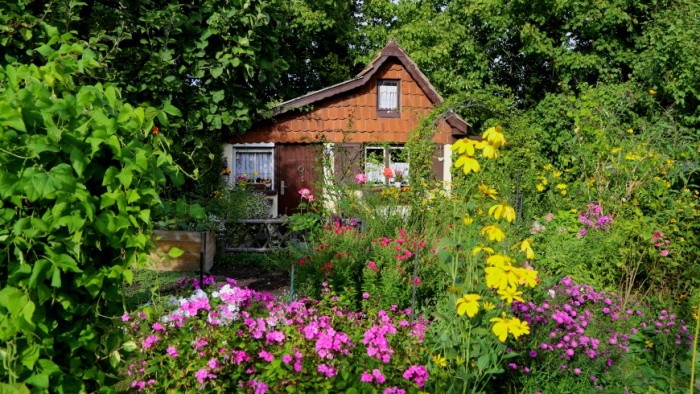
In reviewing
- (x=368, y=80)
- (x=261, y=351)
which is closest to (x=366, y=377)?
(x=261, y=351)

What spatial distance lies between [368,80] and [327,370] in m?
12.3

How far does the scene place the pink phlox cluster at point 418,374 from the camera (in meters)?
2.37

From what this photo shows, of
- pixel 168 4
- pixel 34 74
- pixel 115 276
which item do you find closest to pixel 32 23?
pixel 168 4

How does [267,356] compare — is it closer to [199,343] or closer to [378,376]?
[199,343]

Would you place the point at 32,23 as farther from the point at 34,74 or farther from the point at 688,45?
the point at 688,45

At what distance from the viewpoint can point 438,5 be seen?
19812 mm

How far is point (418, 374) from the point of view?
2.40 m

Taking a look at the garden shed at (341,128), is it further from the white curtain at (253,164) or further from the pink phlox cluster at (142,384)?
the pink phlox cluster at (142,384)

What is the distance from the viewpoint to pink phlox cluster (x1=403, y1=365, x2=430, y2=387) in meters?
2.37

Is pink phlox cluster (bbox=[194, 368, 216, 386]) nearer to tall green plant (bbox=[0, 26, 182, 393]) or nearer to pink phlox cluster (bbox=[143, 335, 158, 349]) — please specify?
pink phlox cluster (bbox=[143, 335, 158, 349])

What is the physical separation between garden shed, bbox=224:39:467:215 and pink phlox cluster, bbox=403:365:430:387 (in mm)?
11434

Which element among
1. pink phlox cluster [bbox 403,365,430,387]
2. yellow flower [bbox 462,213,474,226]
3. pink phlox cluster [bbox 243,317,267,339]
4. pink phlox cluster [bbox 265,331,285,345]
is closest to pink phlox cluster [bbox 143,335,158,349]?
pink phlox cluster [bbox 243,317,267,339]

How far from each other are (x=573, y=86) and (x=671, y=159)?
10.4m

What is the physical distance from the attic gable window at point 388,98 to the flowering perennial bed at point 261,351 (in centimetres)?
1188
